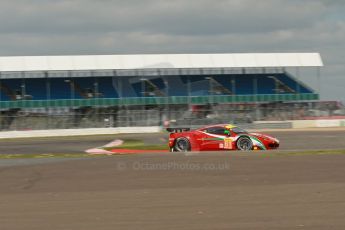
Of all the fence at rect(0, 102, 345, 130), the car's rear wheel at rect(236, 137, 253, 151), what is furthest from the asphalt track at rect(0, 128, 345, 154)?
the fence at rect(0, 102, 345, 130)

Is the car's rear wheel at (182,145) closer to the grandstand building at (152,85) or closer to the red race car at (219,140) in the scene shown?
the red race car at (219,140)

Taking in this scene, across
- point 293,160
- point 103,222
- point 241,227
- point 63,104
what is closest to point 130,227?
point 103,222

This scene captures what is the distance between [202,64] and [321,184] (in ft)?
137

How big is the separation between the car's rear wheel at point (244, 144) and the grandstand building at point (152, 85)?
27.4 meters

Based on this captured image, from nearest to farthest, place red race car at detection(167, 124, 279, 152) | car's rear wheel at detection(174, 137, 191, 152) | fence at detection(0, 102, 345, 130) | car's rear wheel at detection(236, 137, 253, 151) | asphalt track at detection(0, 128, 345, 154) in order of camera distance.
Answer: car's rear wheel at detection(236, 137, 253, 151)
red race car at detection(167, 124, 279, 152)
car's rear wheel at detection(174, 137, 191, 152)
asphalt track at detection(0, 128, 345, 154)
fence at detection(0, 102, 345, 130)

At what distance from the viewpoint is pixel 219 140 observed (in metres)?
19.9

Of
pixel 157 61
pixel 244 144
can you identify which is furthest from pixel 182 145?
pixel 157 61

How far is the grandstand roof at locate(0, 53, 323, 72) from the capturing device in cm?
4938

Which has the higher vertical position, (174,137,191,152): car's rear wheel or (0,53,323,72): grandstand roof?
(0,53,323,72): grandstand roof

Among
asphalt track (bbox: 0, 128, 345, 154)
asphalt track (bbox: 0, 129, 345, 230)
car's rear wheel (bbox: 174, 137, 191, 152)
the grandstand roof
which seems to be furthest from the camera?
the grandstand roof

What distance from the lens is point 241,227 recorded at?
23.5 ft

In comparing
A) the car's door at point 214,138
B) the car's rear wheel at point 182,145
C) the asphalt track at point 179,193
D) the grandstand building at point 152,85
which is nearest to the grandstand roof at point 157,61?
the grandstand building at point 152,85

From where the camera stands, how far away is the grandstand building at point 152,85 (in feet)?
163

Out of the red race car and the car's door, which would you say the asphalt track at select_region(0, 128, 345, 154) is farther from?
the car's door
